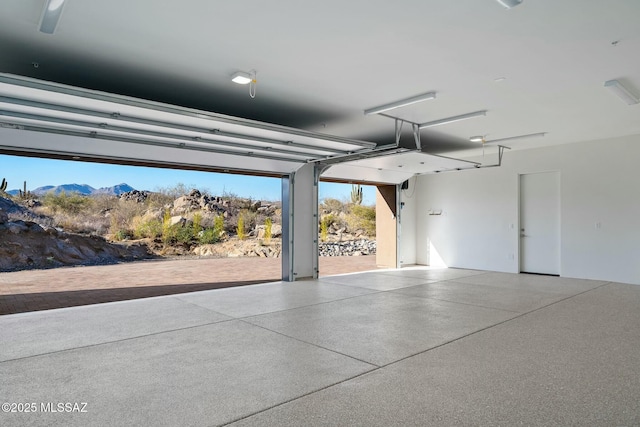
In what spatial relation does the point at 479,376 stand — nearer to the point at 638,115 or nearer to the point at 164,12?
the point at 164,12

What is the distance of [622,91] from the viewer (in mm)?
5152

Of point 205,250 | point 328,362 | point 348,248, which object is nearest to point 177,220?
point 205,250

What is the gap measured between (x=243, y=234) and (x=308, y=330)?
12055 millimetres

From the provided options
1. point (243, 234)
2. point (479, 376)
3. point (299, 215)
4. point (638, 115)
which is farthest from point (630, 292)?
point (243, 234)

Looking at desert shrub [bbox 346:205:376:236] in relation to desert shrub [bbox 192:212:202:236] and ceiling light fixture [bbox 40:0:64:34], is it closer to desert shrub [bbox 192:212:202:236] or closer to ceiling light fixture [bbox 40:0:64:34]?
desert shrub [bbox 192:212:202:236]

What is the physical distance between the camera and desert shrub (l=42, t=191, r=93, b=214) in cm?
1201

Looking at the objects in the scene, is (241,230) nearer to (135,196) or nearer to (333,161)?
(135,196)

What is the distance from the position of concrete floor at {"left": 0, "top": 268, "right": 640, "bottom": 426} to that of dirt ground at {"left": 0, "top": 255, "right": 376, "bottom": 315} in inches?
38.6

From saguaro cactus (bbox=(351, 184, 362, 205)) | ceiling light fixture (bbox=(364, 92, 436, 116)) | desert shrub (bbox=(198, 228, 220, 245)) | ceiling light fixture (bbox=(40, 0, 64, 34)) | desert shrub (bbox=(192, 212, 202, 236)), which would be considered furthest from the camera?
saguaro cactus (bbox=(351, 184, 362, 205))

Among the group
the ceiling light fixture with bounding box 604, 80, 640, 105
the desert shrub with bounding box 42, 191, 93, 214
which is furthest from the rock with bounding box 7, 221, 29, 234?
the ceiling light fixture with bounding box 604, 80, 640, 105

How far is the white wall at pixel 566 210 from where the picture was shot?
8.07m

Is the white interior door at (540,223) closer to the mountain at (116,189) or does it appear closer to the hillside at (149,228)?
the hillside at (149,228)

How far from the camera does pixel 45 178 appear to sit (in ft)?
39.7

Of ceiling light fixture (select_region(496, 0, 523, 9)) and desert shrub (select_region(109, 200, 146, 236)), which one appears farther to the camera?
desert shrub (select_region(109, 200, 146, 236))
